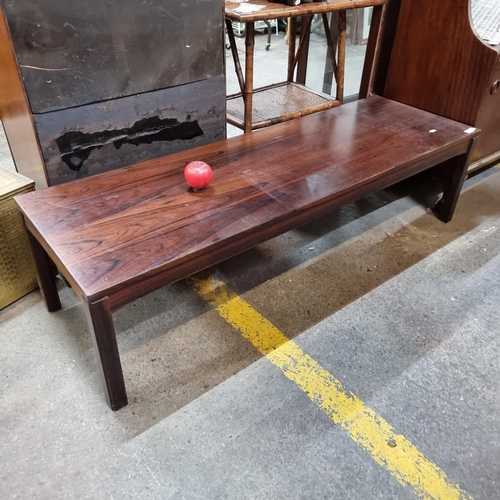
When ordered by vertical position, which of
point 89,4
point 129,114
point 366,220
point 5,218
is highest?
point 89,4

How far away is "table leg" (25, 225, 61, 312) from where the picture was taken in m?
1.56

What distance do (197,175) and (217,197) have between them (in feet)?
0.32

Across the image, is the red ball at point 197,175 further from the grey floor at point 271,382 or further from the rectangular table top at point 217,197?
the grey floor at point 271,382

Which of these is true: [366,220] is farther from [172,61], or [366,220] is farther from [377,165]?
[172,61]

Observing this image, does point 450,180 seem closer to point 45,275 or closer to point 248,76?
point 248,76

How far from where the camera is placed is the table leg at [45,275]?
5.11 ft

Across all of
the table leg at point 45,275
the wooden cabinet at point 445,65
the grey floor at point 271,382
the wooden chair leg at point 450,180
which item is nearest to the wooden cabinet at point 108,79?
the table leg at point 45,275

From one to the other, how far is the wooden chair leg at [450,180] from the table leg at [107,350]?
1.73 metres

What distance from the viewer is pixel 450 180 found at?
2.24 metres

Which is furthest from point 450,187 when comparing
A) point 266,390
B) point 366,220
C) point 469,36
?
point 266,390

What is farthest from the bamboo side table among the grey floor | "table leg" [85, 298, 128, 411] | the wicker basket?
"table leg" [85, 298, 128, 411]

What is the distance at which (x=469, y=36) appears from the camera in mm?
2008

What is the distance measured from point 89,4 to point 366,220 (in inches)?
60.3

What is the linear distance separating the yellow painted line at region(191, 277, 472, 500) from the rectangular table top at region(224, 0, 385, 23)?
1.09 meters
